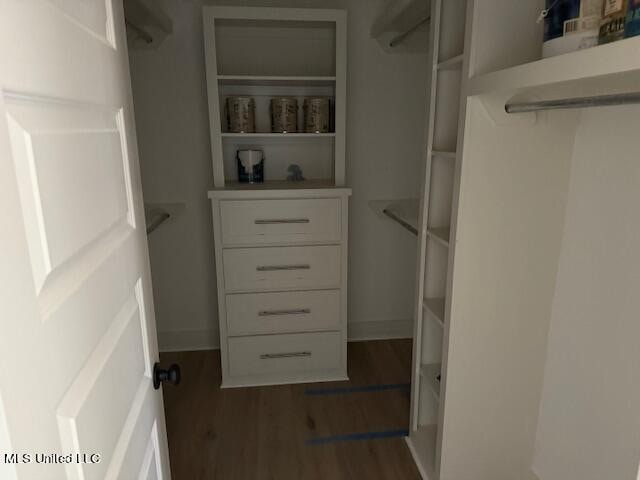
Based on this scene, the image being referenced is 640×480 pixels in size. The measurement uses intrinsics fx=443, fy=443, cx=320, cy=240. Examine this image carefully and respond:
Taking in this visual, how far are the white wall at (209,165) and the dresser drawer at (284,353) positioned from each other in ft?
1.53

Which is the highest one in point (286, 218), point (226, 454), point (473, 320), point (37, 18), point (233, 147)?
point (37, 18)

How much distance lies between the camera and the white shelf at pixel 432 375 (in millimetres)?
1728

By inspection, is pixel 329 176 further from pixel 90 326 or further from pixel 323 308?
pixel 90 326

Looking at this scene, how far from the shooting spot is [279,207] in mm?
2176

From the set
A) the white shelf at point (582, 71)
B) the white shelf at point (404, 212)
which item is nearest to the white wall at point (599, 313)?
the white shelf at point (582, 71)

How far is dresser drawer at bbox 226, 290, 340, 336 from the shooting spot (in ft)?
7.52

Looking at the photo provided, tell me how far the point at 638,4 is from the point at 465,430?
1355 mm

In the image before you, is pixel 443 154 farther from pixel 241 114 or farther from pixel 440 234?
pixel 241 114

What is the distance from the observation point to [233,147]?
97.5 inches

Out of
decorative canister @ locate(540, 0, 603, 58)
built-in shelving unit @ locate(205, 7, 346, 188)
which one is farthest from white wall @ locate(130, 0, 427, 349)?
decorative canister @ locate(540, 0, 603, 58)

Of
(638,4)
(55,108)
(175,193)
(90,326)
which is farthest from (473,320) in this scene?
(175,193)

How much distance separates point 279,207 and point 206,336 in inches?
43.0

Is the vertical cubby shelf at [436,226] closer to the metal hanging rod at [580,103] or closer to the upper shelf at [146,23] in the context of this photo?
the metal hanging rod at [580,103]

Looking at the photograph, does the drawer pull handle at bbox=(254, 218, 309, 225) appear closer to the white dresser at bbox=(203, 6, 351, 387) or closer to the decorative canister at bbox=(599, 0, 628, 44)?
the white dresser at bbox=(203, 6, 351, 387)
